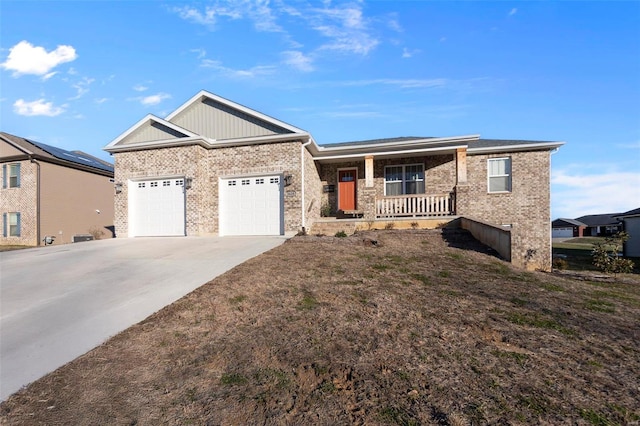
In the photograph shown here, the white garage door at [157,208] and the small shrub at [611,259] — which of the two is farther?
the white garage door at [157,208]

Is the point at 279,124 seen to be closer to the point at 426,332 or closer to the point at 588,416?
the point at 426,332

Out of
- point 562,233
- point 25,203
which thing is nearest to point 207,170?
point 25,203

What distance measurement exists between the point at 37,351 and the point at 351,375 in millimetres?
4190

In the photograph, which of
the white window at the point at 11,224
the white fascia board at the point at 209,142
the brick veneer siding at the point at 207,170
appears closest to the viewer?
the brick veneer siding at the point at 207,170

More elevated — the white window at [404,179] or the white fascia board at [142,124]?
the white fascia board at [142,124]

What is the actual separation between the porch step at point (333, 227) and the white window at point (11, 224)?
59.7 feet

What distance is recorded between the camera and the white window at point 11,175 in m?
19.4

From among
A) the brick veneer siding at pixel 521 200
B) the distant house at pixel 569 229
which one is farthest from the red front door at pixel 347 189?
the distant house at pixel 569 229

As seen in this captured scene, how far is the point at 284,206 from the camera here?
42.8 ft

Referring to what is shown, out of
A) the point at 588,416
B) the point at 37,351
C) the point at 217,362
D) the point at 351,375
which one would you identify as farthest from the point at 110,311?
the point at 588,416

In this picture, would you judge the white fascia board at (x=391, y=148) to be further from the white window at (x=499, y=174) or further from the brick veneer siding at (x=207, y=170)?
the brick veneer siding at (x=207, y=170)

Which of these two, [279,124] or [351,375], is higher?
[279,124]

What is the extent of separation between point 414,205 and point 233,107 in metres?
8.72

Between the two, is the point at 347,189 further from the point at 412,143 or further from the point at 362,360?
the point at 362,360
